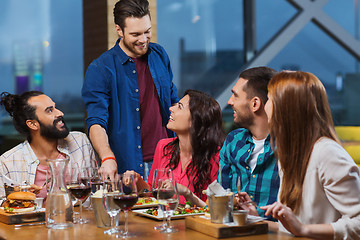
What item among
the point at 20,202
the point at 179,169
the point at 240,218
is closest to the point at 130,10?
the point at 179,169

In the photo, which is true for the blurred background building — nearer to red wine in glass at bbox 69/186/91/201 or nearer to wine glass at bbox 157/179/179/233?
red wine in glass at bbox 69/186/91/201

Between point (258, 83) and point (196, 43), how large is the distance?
5.89 m

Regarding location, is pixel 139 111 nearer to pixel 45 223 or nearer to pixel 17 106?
pixel 17 106

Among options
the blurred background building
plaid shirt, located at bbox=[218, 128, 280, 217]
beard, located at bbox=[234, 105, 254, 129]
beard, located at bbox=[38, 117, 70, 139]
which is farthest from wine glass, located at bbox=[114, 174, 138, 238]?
the blurred background building

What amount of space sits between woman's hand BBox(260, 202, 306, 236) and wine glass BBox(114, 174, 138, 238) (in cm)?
47

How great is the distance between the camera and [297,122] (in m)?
1.87

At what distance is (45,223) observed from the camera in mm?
2094

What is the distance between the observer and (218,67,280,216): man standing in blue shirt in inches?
95.5

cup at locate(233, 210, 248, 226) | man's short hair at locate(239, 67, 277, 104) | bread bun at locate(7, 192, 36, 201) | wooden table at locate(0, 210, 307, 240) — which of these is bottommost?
wooden table at locate(0, 210, 307, 240)

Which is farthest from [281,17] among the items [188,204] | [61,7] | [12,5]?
[188,204]

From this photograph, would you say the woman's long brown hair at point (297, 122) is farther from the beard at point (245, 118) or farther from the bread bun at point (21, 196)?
the bread bun at point (21, 196)

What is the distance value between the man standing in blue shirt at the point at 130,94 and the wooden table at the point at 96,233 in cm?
120

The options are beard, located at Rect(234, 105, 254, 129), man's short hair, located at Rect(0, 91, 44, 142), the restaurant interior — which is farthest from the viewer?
the restaurant interior

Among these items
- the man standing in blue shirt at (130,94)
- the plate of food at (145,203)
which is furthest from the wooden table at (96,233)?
the man standing in blue shirt at (130,94)
